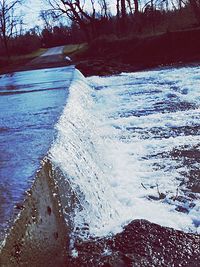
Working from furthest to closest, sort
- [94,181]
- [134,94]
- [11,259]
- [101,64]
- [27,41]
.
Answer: [27,41]
[101,64]
[134,94]
[94,181]
[11,259]

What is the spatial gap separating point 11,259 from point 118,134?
503cm

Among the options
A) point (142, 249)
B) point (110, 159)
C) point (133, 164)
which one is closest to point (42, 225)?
point (142, 249)

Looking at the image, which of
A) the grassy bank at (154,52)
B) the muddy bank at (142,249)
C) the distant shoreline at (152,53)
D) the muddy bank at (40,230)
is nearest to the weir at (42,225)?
the muddy bank at (40,230)

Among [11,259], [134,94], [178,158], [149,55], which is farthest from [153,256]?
[149,55]

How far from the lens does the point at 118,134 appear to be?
693 cm

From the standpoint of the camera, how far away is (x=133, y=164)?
532 cm

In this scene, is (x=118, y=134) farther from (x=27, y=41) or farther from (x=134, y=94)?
(x=27, y=41)

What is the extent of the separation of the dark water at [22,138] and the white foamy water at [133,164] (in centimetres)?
18

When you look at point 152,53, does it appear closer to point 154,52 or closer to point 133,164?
point 154,52

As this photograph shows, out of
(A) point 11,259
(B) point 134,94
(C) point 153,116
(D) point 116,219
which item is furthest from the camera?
(B) point 134,94

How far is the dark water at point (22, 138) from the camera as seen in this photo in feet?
8.67

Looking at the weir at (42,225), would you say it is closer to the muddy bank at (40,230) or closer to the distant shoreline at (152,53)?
the muddy bank at (40,230)

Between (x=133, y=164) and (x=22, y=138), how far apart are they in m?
1.63

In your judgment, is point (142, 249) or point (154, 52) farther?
point (154, 52)
